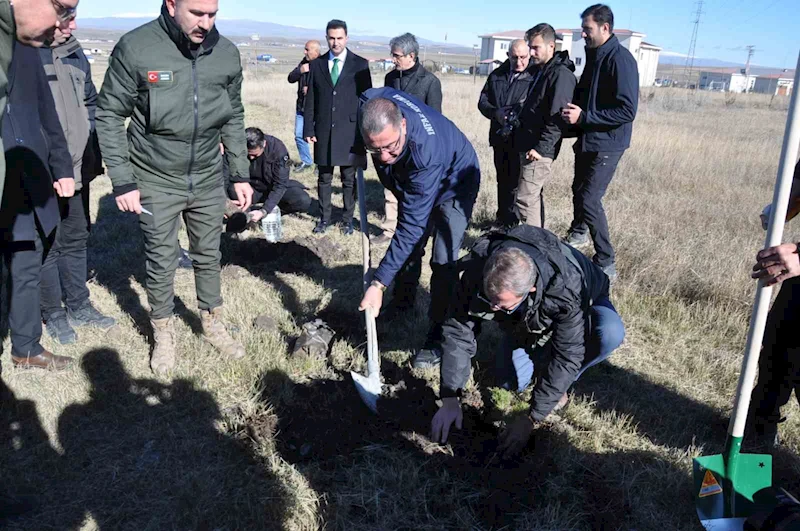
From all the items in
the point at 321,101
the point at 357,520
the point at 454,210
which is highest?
the point at 321,101

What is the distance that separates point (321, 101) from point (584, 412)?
4243mm

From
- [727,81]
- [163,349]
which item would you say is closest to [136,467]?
[163,349]

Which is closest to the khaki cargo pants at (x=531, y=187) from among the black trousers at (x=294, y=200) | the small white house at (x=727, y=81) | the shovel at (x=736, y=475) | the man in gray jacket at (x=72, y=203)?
the black trousers at (x=294, y=200)

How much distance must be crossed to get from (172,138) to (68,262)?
1629 millimetres

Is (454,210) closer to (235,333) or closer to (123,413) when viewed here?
(235,333)

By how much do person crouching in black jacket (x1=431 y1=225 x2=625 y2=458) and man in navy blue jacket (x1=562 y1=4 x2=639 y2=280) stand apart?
2.06 m

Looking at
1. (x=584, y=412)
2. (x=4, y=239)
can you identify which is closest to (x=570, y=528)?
(x=584, y=412)

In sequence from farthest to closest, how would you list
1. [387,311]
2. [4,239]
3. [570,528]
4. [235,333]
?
[387,311]
[235,333]
[4,239]
[570,528]

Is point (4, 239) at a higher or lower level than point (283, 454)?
higher

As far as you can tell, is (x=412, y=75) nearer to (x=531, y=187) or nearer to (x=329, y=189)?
(x=329, y=189)

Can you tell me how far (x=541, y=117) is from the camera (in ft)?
17.9

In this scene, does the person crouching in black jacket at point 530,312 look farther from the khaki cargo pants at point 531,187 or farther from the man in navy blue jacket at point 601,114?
the khaki cargo pants at point 531,187

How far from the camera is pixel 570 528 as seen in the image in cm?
262

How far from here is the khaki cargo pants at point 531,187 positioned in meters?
5.46
